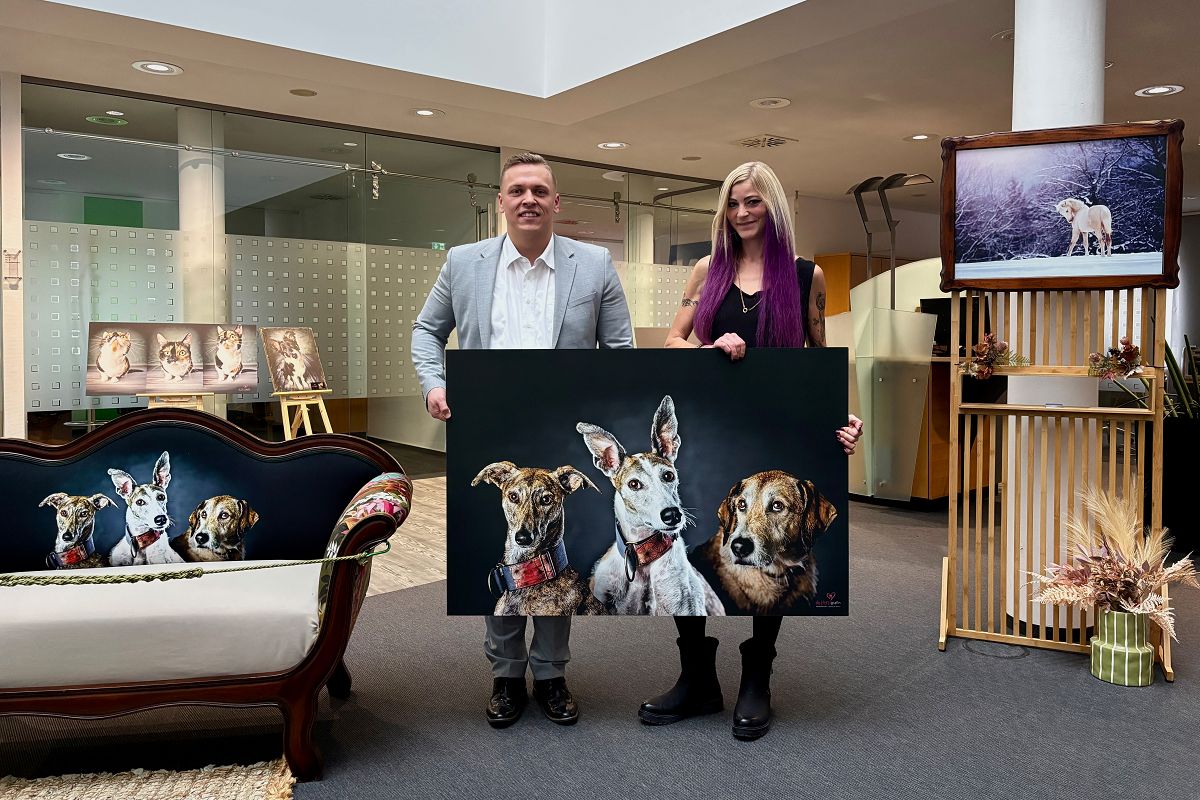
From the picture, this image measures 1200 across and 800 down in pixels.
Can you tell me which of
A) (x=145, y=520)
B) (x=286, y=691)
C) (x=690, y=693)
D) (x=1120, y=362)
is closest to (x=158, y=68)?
(x=145, y=520)

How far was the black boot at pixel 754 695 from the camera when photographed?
255cm

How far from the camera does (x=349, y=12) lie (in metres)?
5.27

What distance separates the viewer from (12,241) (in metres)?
5.79

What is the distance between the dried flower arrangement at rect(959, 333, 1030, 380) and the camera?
3.34 metres

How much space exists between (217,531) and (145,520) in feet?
0.69

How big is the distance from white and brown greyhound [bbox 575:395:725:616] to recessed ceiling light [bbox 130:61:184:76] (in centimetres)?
470

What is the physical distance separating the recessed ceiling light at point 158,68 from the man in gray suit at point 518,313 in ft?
13.4

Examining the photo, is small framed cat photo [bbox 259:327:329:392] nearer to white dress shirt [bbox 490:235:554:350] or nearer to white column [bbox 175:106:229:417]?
white column [bbox 175:106:229:417]

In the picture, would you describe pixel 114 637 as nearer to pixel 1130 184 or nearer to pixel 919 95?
pixel 1130 184

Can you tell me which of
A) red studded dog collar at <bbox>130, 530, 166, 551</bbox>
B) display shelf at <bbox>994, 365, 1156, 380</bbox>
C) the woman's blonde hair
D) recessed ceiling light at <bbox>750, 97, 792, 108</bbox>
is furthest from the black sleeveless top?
recessed ceiling light at <bbox>750, 97, 792, 108</bbox>

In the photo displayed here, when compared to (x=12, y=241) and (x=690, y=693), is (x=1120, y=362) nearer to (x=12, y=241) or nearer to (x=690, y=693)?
(x=690, y=693)

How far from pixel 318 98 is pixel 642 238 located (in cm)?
362

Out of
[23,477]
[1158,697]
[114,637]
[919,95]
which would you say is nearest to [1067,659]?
[1158,697]

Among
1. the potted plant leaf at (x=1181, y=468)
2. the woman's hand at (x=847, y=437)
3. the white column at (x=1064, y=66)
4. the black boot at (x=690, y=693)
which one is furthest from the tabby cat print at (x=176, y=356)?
the potted plant leaf at (x=1181, y=468)
